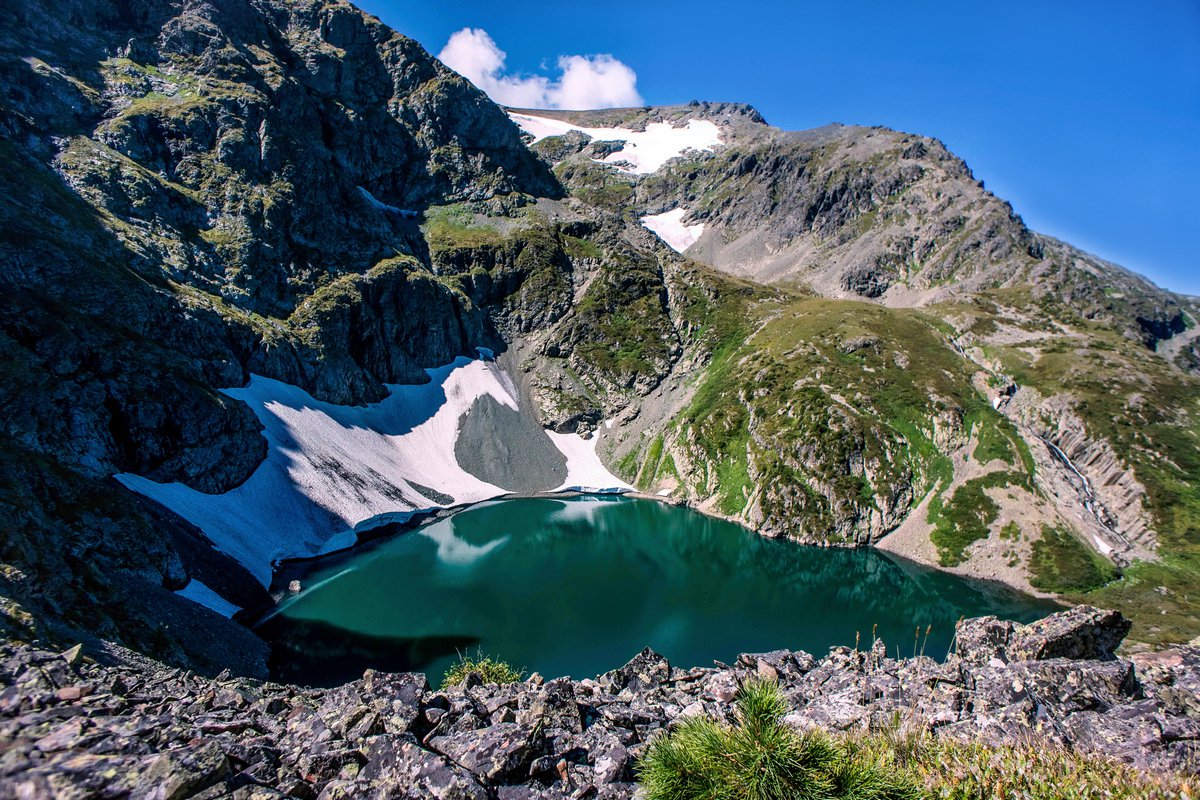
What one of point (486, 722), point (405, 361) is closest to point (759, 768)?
point (486, 722)

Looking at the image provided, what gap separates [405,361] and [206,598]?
7319cm

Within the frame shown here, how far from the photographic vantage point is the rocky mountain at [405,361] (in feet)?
164

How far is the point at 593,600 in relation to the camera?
56500mm

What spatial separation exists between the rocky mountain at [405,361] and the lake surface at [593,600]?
6097 mm

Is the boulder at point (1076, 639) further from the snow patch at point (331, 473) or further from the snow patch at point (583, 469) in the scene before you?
the snow patch at point (583, 469)

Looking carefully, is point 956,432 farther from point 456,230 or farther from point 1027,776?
point 456,230

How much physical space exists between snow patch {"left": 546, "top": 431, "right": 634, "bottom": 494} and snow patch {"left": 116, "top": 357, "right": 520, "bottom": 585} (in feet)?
46.7

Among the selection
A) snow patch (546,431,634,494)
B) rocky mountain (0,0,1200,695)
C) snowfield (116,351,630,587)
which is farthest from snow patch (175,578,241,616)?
snow patch (546,431,634,494)

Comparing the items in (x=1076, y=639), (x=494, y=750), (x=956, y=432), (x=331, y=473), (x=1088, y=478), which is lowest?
(x=331, y=473)

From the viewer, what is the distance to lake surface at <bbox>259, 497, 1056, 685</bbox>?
44438 millimetres

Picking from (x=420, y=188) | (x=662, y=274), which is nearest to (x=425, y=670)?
(x=662, y=274)

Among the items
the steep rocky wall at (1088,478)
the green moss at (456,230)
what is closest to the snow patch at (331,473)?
the green moss at (456,230)

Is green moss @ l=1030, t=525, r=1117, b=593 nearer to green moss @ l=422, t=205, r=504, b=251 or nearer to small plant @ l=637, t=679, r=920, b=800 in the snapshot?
small plant @ l=637, t=679, r=920, b=800

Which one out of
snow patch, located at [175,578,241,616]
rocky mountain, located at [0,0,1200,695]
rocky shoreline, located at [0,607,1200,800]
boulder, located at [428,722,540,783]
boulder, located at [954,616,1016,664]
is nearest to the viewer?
rocky shoreline, located at [0,607,1200,800]
